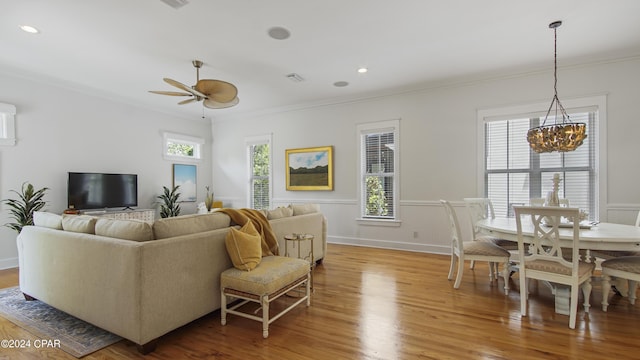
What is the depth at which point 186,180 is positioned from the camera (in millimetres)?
6660

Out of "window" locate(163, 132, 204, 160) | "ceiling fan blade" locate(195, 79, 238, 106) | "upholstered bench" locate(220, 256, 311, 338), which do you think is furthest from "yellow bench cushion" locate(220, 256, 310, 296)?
"window" locate(163, 132, 204, 160)

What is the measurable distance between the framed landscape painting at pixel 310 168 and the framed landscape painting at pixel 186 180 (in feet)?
7.82

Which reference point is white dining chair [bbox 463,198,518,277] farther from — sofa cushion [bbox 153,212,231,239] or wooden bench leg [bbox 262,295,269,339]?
sofa cushion [bbox 153,212,231,239]

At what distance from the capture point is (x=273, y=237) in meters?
3.03

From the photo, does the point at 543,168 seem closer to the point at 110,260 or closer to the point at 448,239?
the point at 448,239

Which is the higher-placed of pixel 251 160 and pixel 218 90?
pixel 218 90

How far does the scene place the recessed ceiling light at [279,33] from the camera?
3.14 meters

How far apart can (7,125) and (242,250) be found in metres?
4.48

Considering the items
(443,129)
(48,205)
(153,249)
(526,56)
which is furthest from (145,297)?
(526,56)

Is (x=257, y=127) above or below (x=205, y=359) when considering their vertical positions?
above

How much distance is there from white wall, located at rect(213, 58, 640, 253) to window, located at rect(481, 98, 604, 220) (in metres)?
0.16

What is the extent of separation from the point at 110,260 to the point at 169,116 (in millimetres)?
5065

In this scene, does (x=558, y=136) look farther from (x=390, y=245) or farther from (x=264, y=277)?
(x=264, y=277)

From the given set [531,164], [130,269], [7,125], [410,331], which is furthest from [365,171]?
[7,125]
